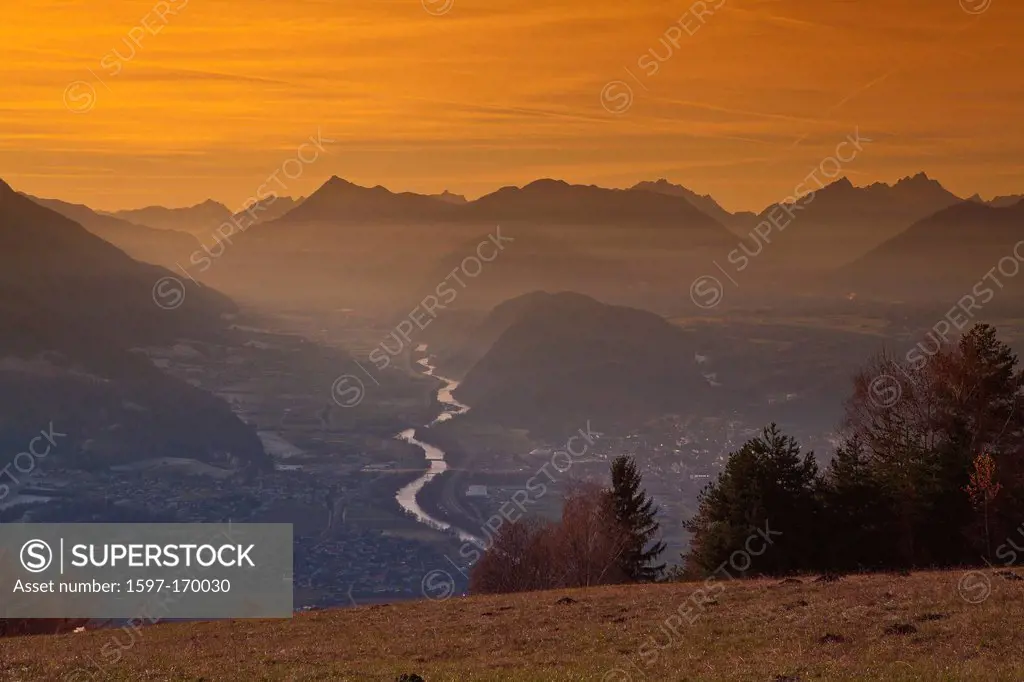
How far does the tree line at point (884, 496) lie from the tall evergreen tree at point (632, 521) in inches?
5.2

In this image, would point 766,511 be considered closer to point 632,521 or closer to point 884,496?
point 884,496

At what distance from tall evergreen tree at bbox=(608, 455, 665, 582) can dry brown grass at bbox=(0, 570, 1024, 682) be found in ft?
79.8

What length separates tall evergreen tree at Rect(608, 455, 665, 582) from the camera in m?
61.6

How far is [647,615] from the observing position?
3198 centimetres

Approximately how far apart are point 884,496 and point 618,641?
27.2m

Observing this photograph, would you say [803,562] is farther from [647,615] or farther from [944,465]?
[647,615]

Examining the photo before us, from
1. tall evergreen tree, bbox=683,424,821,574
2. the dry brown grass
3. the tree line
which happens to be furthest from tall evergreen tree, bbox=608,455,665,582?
the dry brown grass

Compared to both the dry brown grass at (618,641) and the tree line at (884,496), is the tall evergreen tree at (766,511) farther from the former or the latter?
the dry brown grass at (618,641)

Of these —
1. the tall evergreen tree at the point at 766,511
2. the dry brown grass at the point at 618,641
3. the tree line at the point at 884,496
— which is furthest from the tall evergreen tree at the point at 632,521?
the dry brown grass at the point at 618,641

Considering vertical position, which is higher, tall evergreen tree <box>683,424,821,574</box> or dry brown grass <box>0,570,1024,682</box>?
tall evergreen tree <box>683,424,821,574</box>

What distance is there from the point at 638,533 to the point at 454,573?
452 feet

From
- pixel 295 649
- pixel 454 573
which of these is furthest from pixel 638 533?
pixel 454 573

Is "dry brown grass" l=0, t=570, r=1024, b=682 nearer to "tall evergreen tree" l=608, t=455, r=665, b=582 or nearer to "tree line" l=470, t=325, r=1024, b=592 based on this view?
"tree line" l=470, t=325, r=1024, b=592

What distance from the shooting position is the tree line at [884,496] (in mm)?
49250
